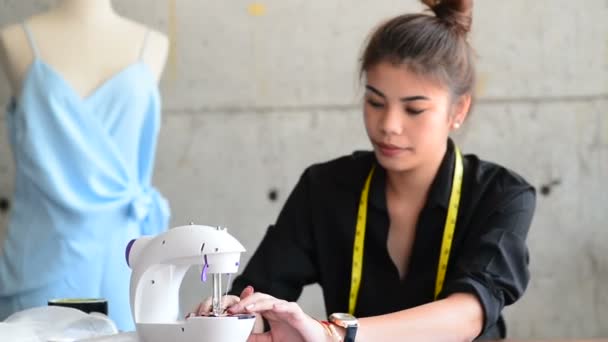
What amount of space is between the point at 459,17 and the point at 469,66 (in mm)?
115

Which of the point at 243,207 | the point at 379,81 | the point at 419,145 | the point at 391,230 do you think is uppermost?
the point at 379,81

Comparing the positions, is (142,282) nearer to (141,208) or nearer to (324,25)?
(141,208)

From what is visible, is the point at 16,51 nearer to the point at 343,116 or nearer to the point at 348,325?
the point at 343,116

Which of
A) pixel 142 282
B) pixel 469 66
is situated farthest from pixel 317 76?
pixel 142 282

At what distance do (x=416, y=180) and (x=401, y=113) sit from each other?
22 cm

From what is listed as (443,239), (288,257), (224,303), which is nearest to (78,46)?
(288,257)

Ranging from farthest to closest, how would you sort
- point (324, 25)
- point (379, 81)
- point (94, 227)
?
1. point (324, 25)
2. point (94, 227)
3. point (379, 81)

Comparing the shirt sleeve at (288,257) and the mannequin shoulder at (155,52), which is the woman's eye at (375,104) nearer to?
the shirt sleeve at (288,257)

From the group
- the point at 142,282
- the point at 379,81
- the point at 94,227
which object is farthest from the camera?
the point at 94,227

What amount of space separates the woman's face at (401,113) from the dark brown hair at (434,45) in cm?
3

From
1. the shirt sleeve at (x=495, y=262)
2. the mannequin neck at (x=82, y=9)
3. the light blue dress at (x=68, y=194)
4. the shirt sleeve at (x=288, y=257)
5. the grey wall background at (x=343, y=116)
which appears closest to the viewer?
the shirt sleeve at (x=495, y=262)

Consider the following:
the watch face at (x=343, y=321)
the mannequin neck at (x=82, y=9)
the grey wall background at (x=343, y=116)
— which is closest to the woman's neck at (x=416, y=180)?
the watch face at (x=343, y=321)

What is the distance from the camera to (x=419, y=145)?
7.31 feet

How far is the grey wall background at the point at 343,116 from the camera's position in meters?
3.71
